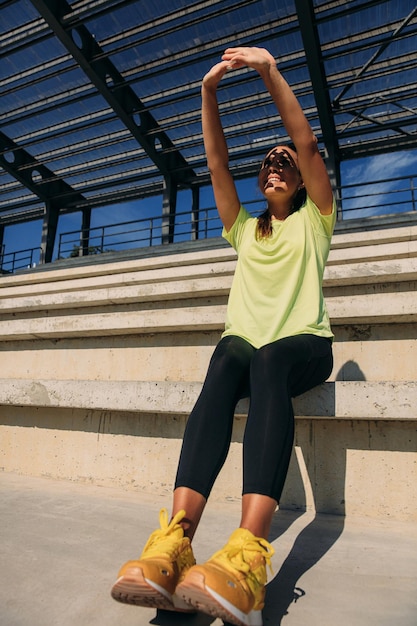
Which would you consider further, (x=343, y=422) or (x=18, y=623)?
(x=343, y=422)

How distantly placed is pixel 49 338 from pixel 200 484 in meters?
2.39

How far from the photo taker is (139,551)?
4.57 ft

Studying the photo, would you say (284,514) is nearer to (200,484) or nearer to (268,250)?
(200,484)

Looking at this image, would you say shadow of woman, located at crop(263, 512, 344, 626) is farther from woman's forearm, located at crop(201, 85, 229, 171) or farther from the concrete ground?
woman's forearm, located at crop(201, 85, 229, 171)

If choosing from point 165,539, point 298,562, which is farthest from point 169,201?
point 165,539

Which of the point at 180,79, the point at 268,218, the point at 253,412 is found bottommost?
the point at 253,412

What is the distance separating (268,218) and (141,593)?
1.49 metres

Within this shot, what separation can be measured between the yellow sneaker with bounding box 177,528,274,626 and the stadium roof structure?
10.0 metres

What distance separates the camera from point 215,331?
264 centimetres

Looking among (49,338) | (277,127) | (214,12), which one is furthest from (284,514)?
(277,127)

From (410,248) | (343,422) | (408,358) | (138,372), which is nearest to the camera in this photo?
(343,422)

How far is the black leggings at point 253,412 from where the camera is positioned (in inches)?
45.6

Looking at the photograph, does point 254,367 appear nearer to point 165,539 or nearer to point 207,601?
point 165,539

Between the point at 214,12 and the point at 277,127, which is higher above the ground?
the point at 214,12
